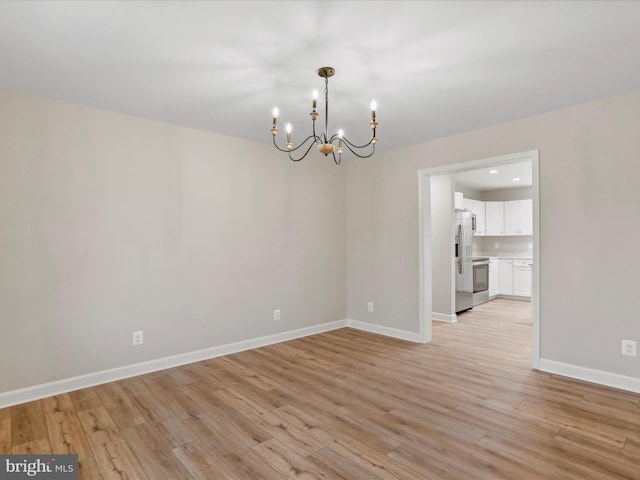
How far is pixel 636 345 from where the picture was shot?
9.93ft

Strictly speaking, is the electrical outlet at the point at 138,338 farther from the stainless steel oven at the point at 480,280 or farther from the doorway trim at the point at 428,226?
the stainless steel oven at the point at 480,280

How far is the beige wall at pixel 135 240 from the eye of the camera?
2932 millimetres

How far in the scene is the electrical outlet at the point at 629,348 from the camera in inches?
120

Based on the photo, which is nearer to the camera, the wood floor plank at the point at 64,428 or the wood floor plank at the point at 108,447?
the wood floor plank at the point at 108,447

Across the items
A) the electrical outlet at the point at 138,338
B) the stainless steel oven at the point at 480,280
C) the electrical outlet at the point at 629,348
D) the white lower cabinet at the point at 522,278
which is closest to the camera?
the electrical outlet at the point at 629,348

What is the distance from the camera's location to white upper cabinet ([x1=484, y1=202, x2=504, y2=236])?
821 centimetres

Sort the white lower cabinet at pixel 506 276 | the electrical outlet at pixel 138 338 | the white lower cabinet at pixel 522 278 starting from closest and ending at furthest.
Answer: the electrical outlet at pixel 138 338 < the white lower cabinet at pixel 522 278 < the white lower cabinet at pixel 506 276

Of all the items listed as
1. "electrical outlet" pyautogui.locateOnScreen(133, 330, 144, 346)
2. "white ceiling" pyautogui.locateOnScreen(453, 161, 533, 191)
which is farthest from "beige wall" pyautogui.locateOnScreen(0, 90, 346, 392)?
"white ceiling" pyautogui.locateOnScreen(453, 161, 533, 191)

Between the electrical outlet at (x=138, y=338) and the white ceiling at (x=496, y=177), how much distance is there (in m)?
4.84

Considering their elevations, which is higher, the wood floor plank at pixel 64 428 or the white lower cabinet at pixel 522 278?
the white lower cabinet at pixel 522 278

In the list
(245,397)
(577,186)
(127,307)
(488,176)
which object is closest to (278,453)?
(245,397)

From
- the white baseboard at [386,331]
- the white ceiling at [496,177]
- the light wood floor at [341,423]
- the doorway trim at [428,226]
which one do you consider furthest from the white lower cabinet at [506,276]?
the light wood floor at [341,423]

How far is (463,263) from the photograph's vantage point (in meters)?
6.18

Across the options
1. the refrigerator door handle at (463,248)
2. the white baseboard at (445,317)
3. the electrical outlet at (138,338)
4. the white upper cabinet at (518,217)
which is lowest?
the white baseboard at (445,317)
